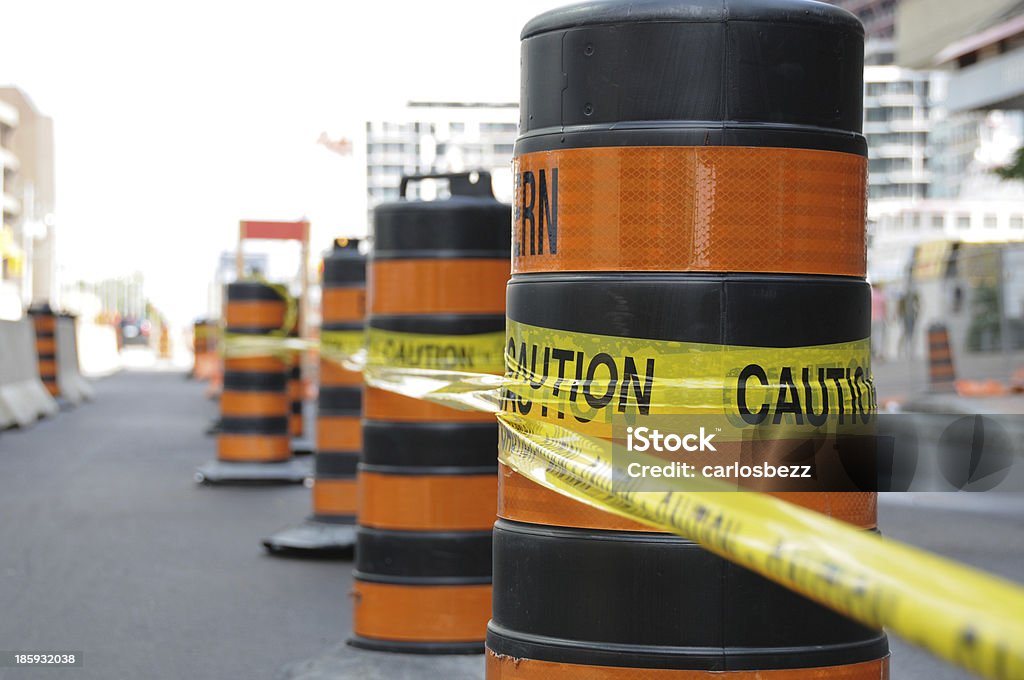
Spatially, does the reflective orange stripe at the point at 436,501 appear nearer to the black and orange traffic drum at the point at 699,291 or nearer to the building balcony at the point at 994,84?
the black and orange traffic drum at the point at 699,291

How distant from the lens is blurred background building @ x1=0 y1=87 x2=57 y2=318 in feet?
484

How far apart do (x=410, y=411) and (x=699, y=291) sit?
3650 mm

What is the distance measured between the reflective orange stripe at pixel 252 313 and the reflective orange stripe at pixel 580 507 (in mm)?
12144

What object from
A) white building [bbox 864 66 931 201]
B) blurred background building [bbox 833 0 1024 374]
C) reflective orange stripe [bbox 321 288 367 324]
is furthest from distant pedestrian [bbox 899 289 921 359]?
white building [bbox 864 66 931 201]

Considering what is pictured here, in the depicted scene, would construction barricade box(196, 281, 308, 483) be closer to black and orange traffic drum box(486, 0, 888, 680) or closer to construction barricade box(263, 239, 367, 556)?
construction barricade box(263, 239, 367, 556)

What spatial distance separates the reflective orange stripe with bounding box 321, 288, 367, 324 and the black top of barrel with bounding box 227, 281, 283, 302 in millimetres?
4246

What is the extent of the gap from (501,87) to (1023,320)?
15850cm

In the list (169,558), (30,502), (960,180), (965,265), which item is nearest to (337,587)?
(169,558)

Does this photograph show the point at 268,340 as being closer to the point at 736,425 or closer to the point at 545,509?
the point at 545,509

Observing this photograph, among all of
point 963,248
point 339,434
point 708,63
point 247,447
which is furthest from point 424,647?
point 963,248

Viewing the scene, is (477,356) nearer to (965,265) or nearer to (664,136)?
(664,136)

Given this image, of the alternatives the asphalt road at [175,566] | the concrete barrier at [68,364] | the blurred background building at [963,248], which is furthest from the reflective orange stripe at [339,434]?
the concrete barrier at [68,364]

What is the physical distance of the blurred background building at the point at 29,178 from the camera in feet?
484

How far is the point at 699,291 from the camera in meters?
3.40
